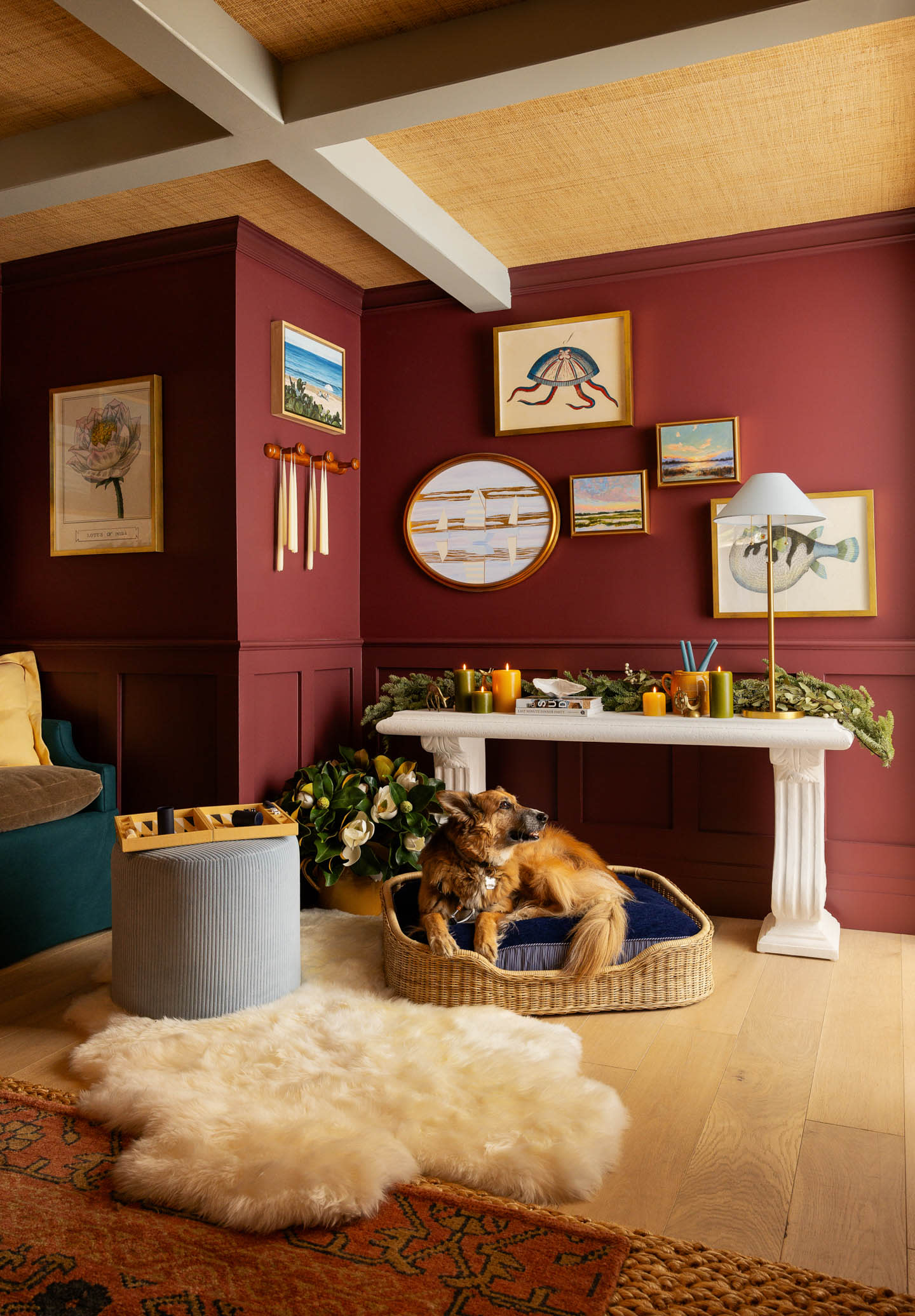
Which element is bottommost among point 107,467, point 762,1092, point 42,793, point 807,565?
point 762,1092

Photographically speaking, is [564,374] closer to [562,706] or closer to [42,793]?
[562,706]

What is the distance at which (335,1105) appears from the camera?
2186 millimetres

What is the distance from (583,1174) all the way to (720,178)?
317cm

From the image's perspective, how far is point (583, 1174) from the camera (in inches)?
76.7

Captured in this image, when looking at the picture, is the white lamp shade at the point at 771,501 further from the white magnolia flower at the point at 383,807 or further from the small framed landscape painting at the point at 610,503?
the white magnolia flower at the point at 383,807

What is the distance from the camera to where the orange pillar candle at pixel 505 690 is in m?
3.94

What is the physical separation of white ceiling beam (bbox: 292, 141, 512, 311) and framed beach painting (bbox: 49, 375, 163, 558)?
3.72 feet

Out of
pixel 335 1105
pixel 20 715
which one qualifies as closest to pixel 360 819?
pixel 20 715

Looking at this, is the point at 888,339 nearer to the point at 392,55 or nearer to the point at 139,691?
the point at 392,55

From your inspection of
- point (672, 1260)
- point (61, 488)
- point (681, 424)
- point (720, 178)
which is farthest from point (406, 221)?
point (672, 1260)

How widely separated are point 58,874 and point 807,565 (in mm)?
3108

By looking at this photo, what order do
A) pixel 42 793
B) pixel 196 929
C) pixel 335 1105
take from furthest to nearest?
pixel 42 793 → pixel 196 929 → pixel 335 1105

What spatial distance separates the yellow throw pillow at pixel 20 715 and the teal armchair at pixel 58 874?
79 millimetres

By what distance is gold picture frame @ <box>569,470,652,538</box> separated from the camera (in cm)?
405
